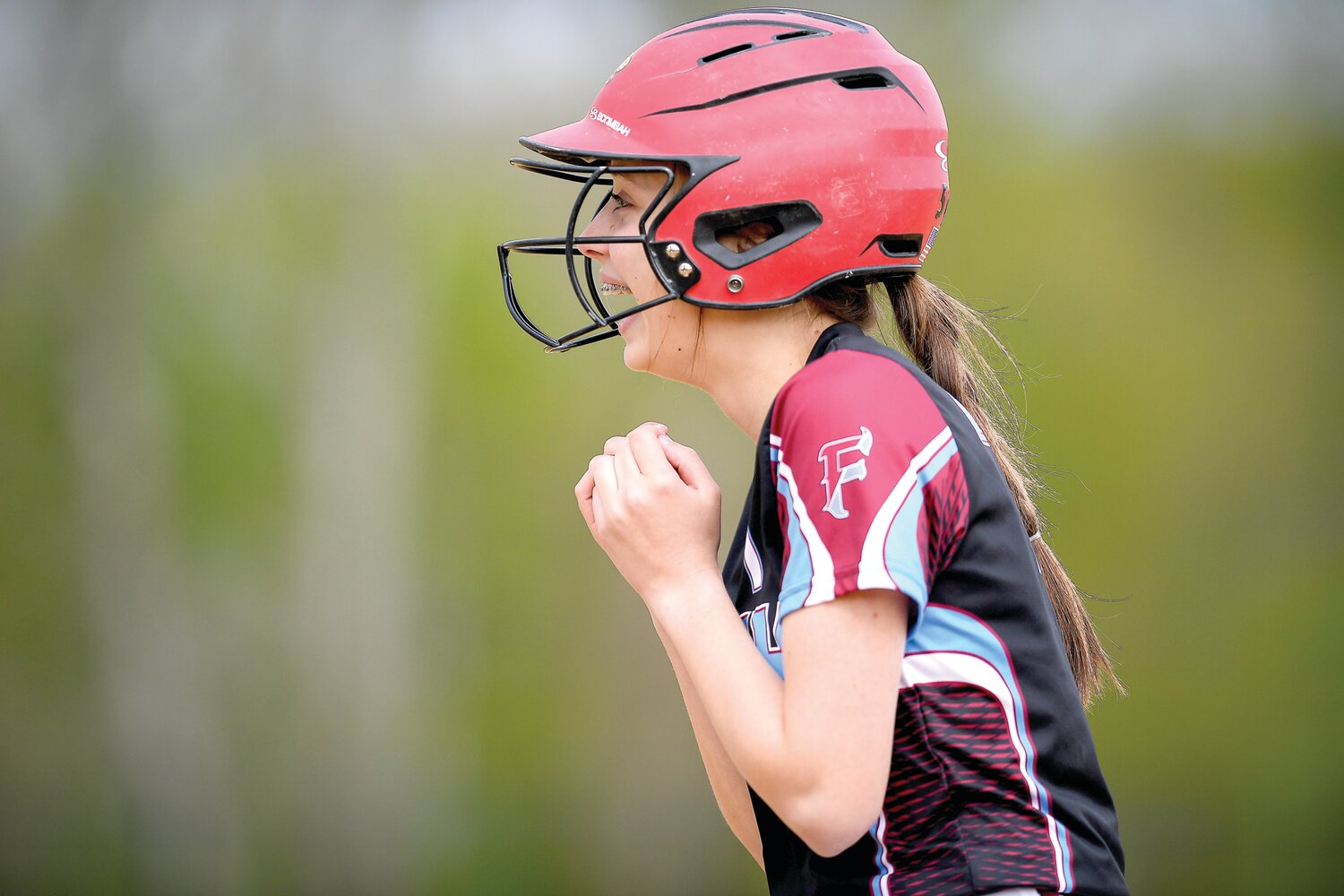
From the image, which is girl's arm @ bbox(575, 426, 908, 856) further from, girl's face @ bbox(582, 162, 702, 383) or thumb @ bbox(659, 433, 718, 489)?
girl's face @ bbox(582, 162, 702, 383)

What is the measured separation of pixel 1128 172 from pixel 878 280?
7.05 feet

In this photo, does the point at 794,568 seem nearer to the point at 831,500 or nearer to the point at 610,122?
the point at 831,500

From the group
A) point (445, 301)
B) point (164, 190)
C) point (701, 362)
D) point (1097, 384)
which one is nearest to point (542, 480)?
point (445, 301)

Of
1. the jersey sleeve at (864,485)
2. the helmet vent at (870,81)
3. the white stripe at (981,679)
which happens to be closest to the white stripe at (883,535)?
the jersey sleeve at (864,485)

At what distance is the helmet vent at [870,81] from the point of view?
164 centimetres

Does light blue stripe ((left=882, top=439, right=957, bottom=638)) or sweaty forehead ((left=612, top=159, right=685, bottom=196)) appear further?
sweaty forehead ((left=612, top=159, right=685, bottom=196))

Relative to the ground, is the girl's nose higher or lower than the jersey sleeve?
higher

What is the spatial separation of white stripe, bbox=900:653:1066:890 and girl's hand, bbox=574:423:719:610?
0.87ft

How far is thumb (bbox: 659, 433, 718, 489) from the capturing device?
1541 mm

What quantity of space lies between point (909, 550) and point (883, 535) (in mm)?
37

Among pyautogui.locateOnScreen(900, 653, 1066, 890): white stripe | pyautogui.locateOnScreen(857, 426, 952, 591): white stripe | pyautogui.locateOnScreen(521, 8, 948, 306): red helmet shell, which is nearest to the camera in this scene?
pyautogui.locateOnScreen(857, 426, 952, 591): white stripe

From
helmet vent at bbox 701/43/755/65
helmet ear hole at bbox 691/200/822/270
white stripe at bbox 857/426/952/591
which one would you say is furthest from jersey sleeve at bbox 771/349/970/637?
helmet vent at bbox 701/43/755/65

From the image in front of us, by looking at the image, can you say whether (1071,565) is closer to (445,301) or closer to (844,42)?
(445,301)

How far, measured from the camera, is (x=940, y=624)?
1346mm
